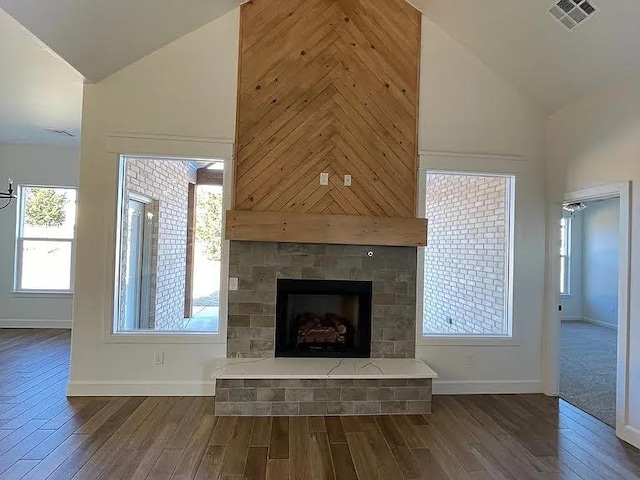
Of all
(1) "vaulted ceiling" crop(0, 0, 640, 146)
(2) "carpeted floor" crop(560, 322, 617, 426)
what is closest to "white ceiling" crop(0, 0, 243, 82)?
(1) "vaulted ceiling" crop(0, 0, 640, 146)

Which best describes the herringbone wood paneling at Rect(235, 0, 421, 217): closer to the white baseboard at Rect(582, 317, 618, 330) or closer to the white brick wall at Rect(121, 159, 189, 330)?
the white brick wall at Rect(121, 159, 189, 330)

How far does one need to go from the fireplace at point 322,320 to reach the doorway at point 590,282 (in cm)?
324

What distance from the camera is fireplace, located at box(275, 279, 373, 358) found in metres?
4.02

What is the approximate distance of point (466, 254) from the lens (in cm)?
452

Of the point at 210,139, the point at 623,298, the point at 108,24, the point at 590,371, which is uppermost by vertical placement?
the point at 108,24

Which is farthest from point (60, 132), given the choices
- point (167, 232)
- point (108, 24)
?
point (108, 24)

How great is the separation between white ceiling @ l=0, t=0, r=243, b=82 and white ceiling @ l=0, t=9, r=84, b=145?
1.07ft

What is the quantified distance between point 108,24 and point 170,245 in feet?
6.82

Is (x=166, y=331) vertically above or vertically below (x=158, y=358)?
above

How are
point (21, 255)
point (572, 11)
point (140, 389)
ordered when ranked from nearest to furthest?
point (572, 11) < point (140, 389) < point (21, 255)

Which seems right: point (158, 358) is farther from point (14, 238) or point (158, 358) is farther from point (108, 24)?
point (14, 238)

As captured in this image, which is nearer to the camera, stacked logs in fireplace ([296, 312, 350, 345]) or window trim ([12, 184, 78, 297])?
stacked logs in fireplace ([296, 312, 350, 345])

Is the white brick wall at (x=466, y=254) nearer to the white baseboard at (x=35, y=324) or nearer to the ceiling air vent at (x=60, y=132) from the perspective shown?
the ceiling air vent at (x=60, y=132)

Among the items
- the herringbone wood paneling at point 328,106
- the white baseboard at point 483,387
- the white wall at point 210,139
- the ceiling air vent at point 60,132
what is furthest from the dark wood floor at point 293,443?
the ceiling air vent at point 60,132
